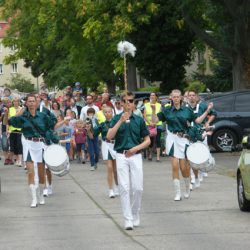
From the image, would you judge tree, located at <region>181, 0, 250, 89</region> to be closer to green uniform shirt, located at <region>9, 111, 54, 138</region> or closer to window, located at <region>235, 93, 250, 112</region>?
window, located at <region>235, 93, 250, 112</region>

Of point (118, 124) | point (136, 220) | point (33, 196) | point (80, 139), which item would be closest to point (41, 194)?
point (33, 196)

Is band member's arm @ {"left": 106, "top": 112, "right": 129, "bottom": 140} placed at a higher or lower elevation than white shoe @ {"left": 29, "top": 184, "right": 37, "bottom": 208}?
higher

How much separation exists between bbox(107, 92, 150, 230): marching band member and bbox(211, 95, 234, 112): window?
49.3ft

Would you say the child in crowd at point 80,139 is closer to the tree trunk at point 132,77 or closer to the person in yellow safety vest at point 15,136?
the person in yellow safety vest at point 15,136

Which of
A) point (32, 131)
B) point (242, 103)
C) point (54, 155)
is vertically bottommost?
point (54, 155)

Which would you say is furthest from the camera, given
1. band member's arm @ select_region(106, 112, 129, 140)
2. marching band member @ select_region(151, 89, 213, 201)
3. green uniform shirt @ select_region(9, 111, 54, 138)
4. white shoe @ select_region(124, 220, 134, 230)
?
marching band member @ select_region(151, 89, 213, 201)

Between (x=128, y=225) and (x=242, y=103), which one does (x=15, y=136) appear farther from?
(x=128, y=225)

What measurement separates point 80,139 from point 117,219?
12672mm

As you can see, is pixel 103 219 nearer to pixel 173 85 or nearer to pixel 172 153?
pixel 172 153

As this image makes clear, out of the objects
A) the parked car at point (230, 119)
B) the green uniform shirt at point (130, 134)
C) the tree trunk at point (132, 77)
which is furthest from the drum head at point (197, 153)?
the tree trunk at point (132, 77)

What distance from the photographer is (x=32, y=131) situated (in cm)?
1498

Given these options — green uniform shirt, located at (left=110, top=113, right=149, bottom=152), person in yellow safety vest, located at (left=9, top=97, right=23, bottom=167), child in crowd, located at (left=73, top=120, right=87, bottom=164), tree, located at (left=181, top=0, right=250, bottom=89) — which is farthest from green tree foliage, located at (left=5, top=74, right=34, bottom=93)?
green uniform shirt, located at (left=110, top=113, right=149, bottom=152)

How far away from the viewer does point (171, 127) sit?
50.6 ft

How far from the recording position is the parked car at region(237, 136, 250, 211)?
13.2 m
